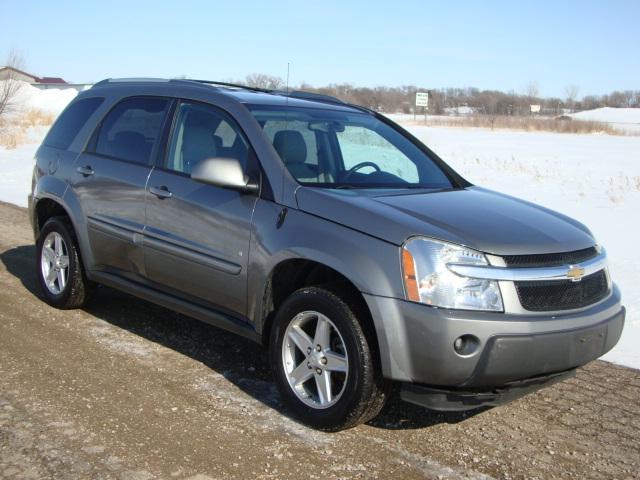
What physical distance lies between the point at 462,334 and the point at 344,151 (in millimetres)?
2092

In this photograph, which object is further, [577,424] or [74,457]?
[577,424]

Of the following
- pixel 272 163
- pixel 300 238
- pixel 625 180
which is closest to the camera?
pixel 300 238

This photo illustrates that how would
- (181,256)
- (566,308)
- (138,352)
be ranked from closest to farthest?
(566,308), (181,256), (138,352)

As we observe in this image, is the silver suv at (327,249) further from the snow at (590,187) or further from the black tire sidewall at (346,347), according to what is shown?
the snow at (590,187)

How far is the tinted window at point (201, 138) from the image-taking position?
470 cm

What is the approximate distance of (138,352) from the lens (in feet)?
17.0

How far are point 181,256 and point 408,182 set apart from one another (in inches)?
60.5

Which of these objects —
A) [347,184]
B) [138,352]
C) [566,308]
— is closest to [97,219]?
[138,352]

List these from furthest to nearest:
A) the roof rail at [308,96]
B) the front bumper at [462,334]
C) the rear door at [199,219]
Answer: the roof rail at [308,96] → the rear door at [199,219] → the front bumper at [462,334]

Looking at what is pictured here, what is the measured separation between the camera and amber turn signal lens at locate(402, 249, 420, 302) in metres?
3.56

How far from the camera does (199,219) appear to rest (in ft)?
15.1

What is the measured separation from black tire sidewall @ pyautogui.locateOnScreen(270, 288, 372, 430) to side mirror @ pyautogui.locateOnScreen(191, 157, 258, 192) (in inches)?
29.1

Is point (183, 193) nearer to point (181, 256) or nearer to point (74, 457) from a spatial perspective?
point (181, 256)

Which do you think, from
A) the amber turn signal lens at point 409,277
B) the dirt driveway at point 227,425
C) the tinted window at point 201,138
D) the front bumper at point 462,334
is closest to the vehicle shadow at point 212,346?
the dirt driveway at point 227,425
